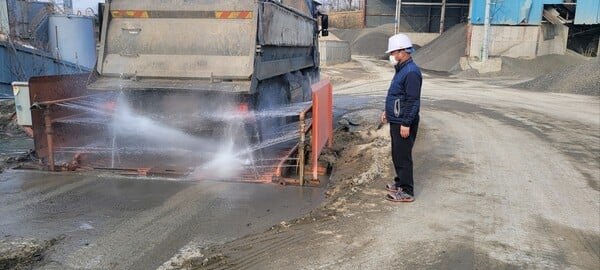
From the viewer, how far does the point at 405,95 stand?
4.96 meters

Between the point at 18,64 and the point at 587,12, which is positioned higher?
the point at 587,12

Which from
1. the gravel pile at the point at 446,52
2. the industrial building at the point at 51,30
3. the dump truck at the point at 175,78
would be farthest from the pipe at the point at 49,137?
the gravel pile at the point at 446,52

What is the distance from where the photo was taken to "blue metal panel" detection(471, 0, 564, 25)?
28.0m

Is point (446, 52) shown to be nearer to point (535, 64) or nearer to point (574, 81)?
point (535, 64)

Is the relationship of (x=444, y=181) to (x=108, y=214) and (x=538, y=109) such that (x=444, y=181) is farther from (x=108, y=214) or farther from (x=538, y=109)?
(x=538, y=109)

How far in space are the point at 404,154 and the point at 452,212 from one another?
0.80 metres

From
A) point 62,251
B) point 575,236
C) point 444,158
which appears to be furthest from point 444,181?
point 62,251

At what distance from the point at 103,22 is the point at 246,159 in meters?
3.04

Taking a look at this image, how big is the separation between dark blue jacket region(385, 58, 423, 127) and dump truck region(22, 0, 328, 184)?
2.25 meters

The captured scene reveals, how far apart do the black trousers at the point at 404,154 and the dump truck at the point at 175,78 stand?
7.60 ft

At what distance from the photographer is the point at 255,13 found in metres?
6.73

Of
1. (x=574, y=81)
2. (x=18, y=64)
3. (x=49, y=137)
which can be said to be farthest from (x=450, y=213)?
(x=574, y=81)

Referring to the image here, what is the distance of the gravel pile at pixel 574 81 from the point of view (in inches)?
669

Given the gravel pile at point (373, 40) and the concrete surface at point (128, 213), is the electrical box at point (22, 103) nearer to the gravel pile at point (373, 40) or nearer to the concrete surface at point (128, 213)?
the concrete surface at point (128, 213)
